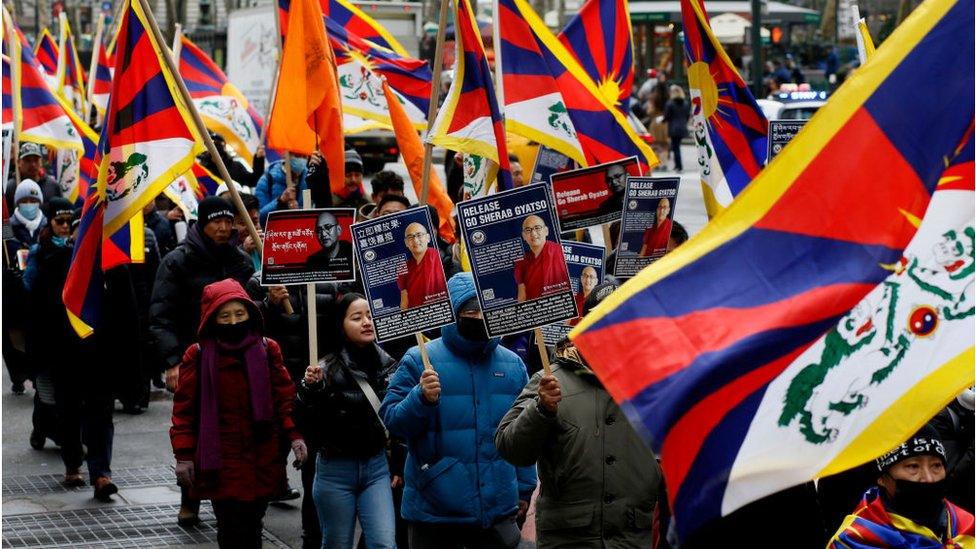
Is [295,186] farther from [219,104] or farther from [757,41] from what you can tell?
[757,41]

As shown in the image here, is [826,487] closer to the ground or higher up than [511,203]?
closer to the ground

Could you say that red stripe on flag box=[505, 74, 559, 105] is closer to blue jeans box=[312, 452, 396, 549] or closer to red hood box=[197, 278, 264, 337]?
red hood box=[197, 278, 264, 337]

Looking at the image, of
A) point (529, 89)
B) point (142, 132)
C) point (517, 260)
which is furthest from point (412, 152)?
point (517, 260)

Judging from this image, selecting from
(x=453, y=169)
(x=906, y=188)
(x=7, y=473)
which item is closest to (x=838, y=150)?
(x=906, y=188)

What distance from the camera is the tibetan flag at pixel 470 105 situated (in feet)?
25.4

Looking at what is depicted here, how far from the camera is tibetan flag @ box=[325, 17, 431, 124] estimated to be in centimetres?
1216

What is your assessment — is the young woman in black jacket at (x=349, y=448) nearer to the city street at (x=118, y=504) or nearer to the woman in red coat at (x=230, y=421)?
the woman in red coat at (x=230, y=421)

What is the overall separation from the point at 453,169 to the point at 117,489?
4991 millimetres

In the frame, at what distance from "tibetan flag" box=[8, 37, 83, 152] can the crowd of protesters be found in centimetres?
306

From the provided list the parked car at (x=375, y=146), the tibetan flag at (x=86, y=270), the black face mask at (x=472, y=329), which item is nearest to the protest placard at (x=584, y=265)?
the black face mask at (x=472, y=329)

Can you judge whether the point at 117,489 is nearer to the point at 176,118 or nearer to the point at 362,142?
the point at 176,118

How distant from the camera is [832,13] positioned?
183 feet

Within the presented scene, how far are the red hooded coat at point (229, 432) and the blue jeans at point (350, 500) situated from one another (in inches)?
8.1

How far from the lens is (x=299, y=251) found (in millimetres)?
7207
